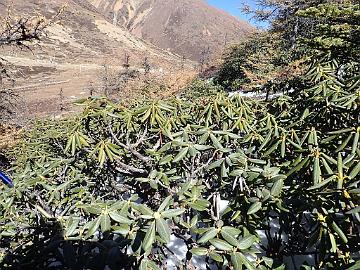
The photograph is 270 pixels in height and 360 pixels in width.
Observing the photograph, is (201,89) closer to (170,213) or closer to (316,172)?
(316,172)

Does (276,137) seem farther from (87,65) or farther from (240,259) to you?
(87,65)

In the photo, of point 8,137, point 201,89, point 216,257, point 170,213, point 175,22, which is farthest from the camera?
point 175,22

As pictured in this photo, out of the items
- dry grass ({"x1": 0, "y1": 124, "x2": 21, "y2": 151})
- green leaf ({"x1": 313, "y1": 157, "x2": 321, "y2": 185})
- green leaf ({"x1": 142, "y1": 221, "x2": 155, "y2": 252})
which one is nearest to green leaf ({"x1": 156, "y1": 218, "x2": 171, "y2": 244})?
green leaf ({"x1": 142, "y1": 221, "x2": 155, "y2": 252})

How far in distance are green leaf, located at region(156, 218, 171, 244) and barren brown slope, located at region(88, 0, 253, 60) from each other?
10485 centimetres

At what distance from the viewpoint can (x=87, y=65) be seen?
188ft

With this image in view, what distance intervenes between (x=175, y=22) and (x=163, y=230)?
412 feet

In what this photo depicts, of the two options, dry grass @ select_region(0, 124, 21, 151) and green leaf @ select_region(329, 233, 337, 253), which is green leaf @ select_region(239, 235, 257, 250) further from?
dry grass @ select_region(0, 124, 21, 151)

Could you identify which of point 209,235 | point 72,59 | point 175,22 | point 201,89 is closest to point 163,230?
point 209,235

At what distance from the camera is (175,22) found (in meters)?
120

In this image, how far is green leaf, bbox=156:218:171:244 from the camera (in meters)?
1.24

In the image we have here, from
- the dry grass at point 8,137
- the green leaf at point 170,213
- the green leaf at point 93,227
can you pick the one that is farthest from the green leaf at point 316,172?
the dry grass at point 8,137

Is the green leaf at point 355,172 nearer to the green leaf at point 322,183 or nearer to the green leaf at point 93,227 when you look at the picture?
the green leaf at point 322,183

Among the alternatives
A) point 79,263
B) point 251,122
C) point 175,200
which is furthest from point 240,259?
point 251,122

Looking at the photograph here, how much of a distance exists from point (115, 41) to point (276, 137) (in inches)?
3043
